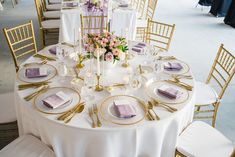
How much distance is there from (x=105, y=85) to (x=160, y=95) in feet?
1.42

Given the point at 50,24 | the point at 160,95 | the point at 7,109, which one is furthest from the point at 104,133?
the point at 50,24

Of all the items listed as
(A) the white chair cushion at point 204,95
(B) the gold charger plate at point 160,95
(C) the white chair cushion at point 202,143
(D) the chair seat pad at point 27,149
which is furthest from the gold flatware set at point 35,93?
(A) the white chair cushion at point 204,95

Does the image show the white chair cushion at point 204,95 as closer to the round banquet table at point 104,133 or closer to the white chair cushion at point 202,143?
the white chair cushion at point 202,143

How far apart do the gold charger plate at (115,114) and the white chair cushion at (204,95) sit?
2.84 ft

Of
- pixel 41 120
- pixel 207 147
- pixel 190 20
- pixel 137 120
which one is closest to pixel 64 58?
pixel 41 120

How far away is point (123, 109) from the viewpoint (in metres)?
1.63

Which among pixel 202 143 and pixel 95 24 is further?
pixel 95 24

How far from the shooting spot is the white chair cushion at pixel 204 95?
234cm

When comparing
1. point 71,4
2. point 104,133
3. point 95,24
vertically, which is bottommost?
point 104,133

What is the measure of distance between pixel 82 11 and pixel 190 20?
132 inches

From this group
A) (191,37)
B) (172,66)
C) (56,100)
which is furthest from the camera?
(191,37)

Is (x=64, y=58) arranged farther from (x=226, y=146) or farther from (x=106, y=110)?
(x=226, y=146)

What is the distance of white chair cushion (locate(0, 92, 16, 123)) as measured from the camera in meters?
2.09

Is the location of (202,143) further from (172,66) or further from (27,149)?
(27,149)
